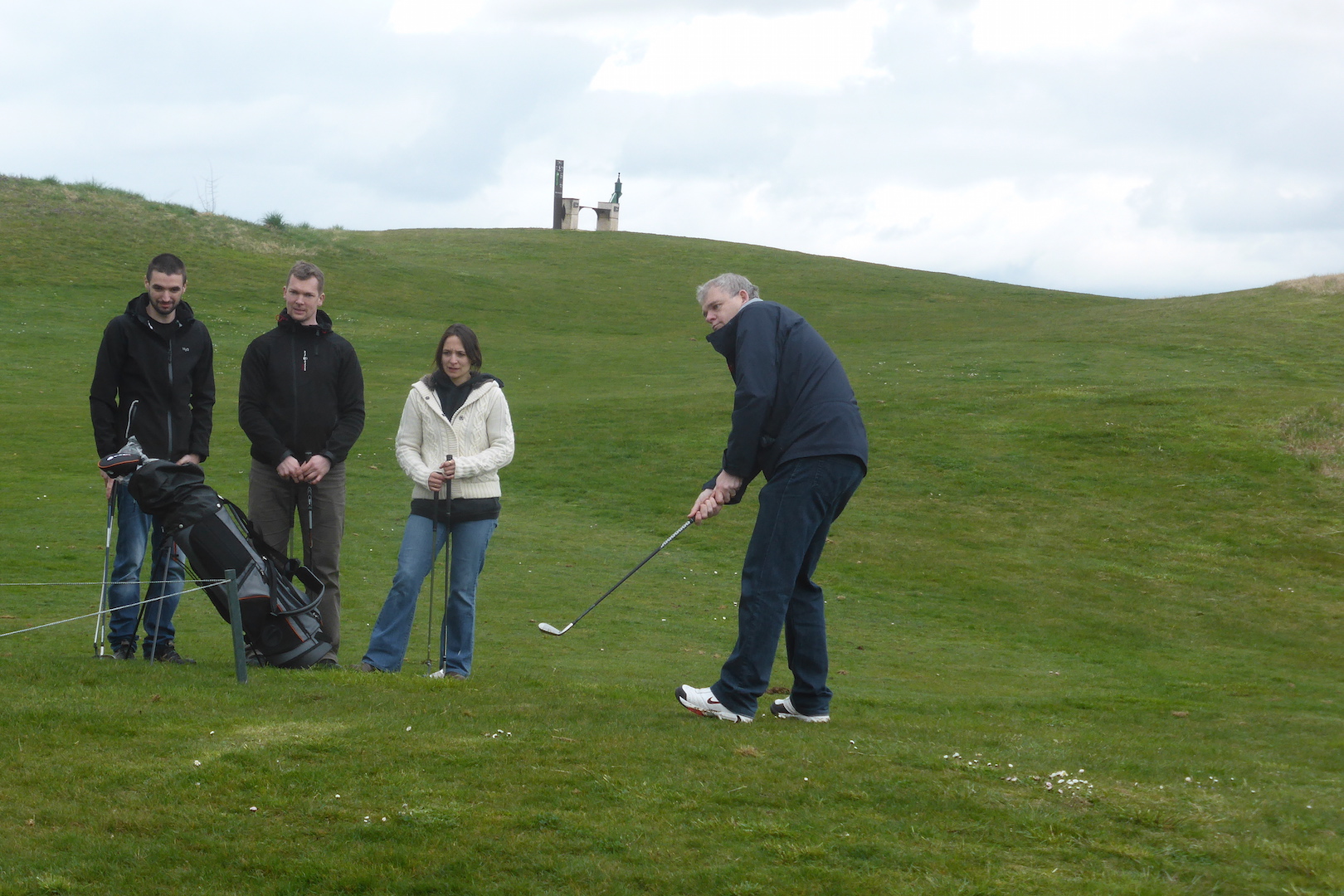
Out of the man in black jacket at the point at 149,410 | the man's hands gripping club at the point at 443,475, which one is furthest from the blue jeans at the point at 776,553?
the man in black jacket at the point at 149,410

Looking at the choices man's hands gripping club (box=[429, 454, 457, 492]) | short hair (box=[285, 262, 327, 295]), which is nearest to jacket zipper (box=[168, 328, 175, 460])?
short hair (box=[285, 262, 327, 295])

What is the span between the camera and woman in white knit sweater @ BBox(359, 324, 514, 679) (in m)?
7.37

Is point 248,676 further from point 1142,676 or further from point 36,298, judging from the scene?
point 36,298

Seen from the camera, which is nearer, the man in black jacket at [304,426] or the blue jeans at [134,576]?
the blue jeans at [134,576]

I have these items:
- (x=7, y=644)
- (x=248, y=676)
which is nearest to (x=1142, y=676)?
(x=248, y=676)

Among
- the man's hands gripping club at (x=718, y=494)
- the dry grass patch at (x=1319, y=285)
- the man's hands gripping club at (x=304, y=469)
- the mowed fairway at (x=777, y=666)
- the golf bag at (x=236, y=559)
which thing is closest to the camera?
the mowed fairway at (x=777, y=666)

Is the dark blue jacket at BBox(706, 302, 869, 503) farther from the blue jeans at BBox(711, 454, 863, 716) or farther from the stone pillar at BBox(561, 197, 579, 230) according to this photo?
the stone pillar at BBox(561, 197, 579, 230)

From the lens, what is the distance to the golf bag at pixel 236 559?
21.9ft

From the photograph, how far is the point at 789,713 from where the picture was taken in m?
6.54

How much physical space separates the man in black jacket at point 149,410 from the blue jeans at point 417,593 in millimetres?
1222

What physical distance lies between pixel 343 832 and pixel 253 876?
15.3 inches

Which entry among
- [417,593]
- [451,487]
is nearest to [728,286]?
[451,487]

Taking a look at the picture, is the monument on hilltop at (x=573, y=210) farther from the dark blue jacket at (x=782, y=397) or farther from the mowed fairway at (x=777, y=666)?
the dark blue jacket at (x=782, y=397)

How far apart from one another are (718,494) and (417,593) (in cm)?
233
